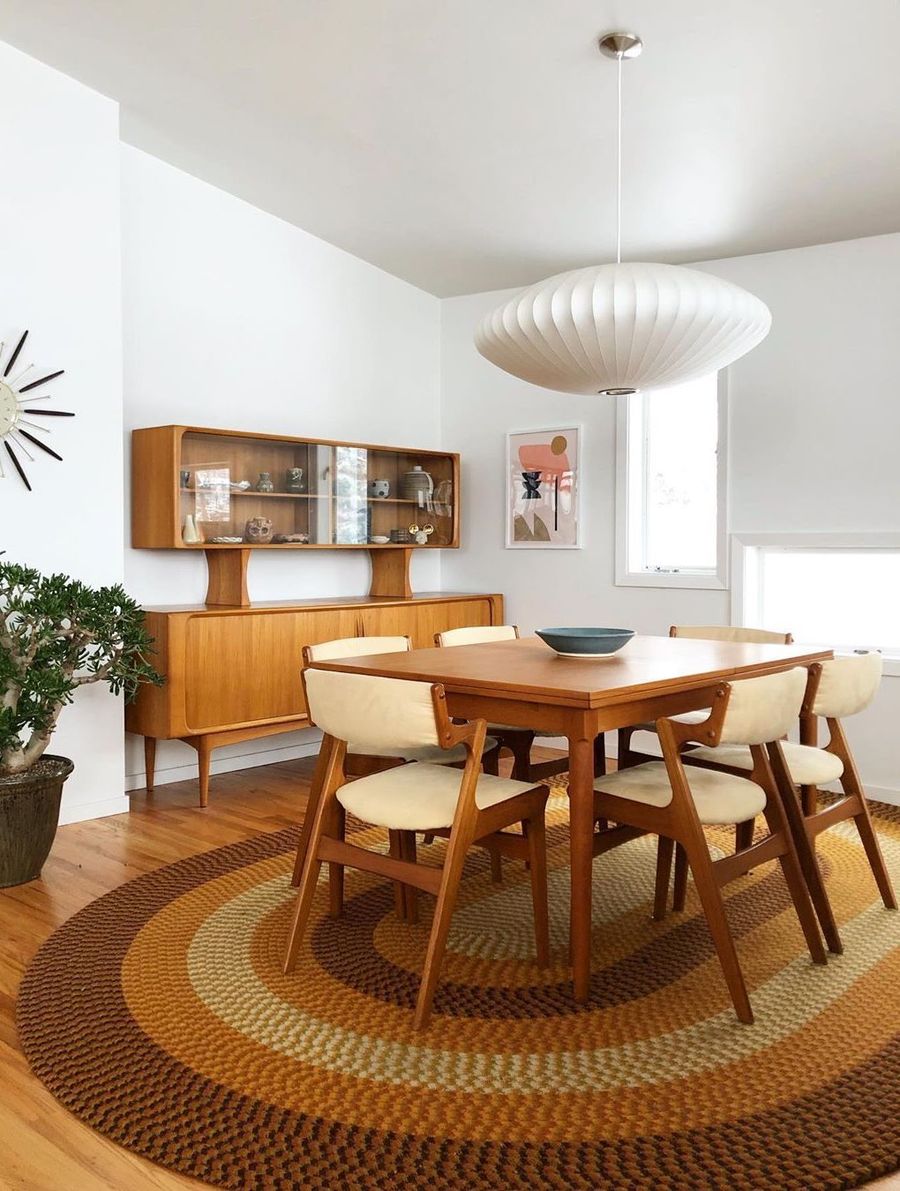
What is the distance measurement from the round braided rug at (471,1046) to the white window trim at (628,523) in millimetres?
2145

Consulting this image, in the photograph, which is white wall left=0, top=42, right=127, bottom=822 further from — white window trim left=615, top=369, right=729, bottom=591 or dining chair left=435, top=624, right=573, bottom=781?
white window trim left=615, top=369, right=729, bottom=591

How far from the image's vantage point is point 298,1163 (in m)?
1.83

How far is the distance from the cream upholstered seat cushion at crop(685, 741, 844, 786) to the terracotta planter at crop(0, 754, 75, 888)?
215 cm

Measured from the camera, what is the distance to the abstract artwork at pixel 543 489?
567 centimetres

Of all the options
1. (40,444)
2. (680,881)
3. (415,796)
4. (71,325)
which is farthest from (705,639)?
(71,325)

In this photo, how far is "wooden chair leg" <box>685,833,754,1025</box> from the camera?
236cm

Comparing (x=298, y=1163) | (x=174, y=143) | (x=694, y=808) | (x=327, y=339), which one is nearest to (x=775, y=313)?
(x=327, y=339)

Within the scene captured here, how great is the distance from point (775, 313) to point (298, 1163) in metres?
4.28

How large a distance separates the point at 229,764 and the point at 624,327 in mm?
3330

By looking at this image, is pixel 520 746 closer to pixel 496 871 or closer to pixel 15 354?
pixel 496 871

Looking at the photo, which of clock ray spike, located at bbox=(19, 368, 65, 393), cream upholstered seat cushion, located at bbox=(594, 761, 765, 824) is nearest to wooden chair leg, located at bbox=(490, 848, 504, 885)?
cream upholstered seat cushion, located at bbox=(594, 761, 765, 824)

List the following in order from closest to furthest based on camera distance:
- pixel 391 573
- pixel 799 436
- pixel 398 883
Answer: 1. pixel 398 883
2. pixel 799 436
3. pixel 391 573

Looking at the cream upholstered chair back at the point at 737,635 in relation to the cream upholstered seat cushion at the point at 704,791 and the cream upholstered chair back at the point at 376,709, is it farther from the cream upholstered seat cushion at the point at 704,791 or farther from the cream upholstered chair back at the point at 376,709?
the cream upholstered chair back at the point at 376,709

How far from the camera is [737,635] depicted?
12.8 ft
